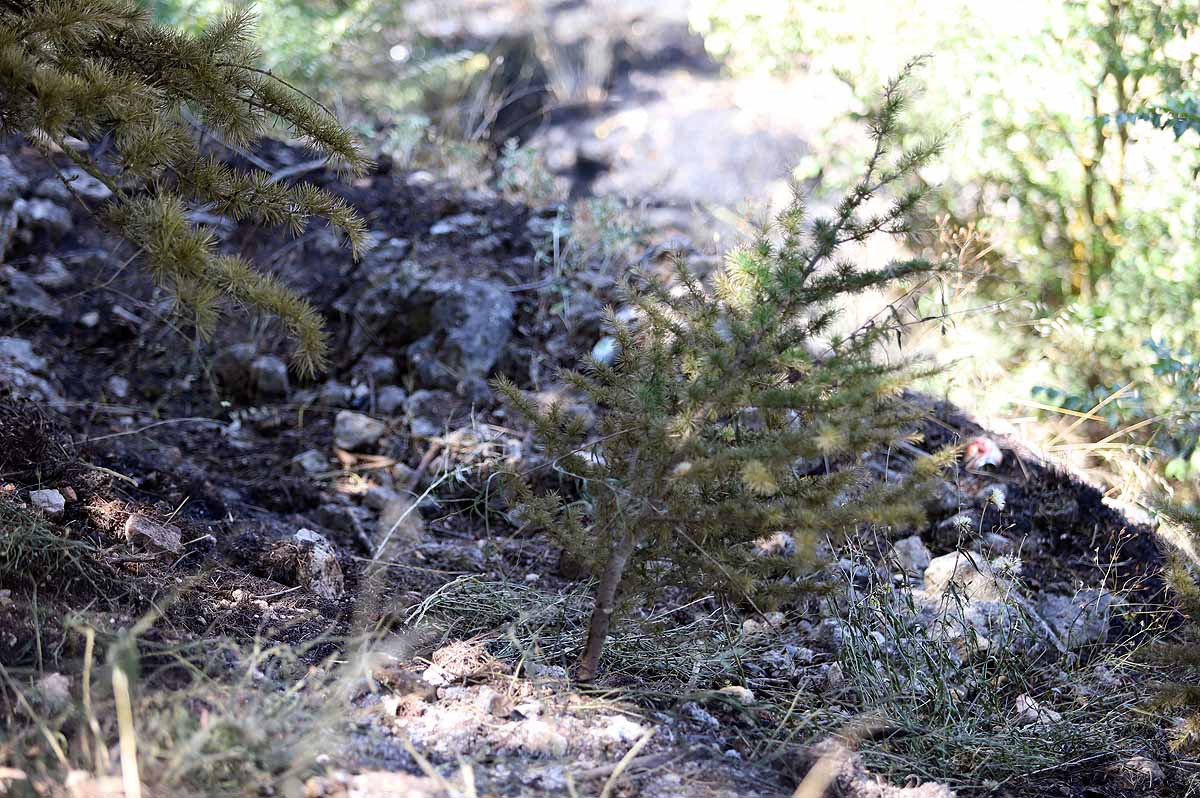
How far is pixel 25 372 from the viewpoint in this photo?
409 centimetres

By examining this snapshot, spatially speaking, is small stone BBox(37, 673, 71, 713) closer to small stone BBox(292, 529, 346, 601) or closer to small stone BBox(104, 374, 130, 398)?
small stone BBox(292, 529, 346, 601)

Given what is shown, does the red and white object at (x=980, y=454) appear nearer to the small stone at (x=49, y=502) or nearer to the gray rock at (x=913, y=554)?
the gray rock at (x=913, y=554)

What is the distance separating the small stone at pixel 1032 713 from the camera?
273cm

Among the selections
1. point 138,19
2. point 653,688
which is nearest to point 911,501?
point 653,688

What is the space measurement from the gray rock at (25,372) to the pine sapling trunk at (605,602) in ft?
8.16

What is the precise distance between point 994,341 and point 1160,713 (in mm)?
2540

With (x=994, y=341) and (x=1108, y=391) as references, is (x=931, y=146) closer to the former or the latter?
(x=1108, y=391)

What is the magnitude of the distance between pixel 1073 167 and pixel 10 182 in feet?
16.7

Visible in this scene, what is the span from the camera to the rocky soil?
2.29 metres

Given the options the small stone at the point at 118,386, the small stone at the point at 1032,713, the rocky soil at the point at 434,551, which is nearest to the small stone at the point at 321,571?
the rocky soil at the point at 434,551

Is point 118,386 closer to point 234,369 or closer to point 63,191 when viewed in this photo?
point 234,369

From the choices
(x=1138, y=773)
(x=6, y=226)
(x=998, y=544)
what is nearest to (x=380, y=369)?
(x=6, y=226)

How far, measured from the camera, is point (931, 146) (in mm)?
2344

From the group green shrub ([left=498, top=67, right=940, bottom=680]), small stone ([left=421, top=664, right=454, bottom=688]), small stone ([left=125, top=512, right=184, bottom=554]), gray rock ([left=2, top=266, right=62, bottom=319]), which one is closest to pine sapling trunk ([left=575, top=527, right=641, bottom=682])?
green shrub ([left=498, top=67, right=940, bottom=680])
